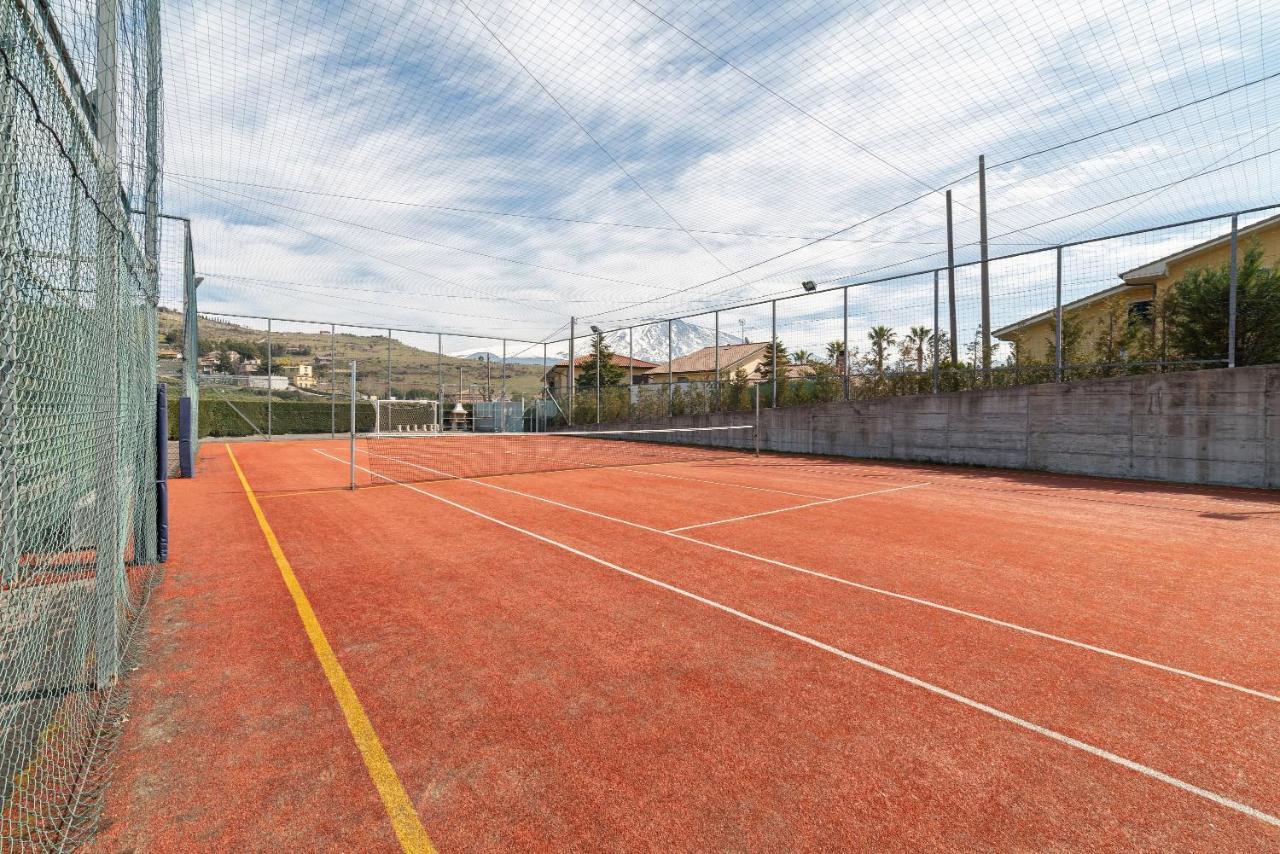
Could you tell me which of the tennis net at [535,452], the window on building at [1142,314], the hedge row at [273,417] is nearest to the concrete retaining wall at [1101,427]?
the window on building at [1142,314]

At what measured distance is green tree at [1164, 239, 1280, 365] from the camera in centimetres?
1376

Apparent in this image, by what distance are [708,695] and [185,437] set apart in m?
12.1

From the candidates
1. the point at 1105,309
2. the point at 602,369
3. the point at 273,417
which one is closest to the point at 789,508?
the point at 1105,309

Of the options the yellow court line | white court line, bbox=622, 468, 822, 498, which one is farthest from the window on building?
the yellow court line

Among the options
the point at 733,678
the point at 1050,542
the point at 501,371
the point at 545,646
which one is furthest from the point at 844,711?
the point at 501,371

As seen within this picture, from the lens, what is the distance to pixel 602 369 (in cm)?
4941

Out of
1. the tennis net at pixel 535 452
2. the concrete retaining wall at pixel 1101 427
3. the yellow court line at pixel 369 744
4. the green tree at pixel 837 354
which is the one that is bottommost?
the yellow court line at pixel 369 744

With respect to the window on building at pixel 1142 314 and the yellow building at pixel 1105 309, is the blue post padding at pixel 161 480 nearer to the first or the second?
the yellow building at pixel 1105 309

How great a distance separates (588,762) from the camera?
10.3 ft

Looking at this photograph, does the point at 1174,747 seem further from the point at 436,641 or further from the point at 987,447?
the point at 987,447

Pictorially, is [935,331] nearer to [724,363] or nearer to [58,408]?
[724,363]

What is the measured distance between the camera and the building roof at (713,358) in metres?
29.3

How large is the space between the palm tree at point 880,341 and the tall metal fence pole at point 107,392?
2021cm

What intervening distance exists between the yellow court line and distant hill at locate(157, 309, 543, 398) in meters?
27.3
